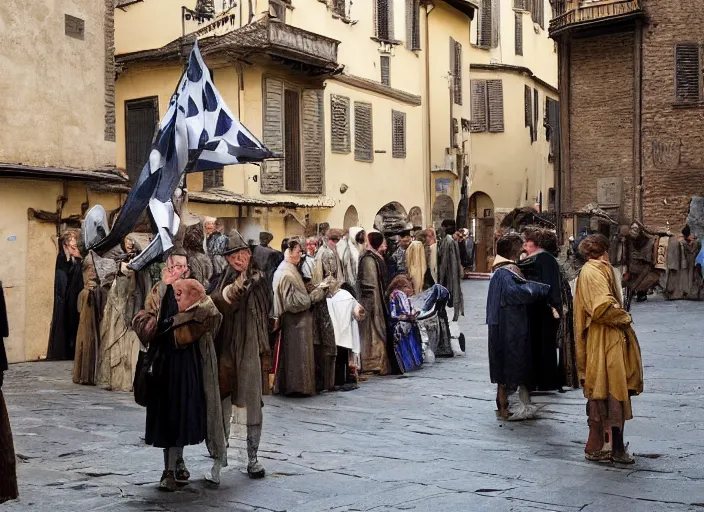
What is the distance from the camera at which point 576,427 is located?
1029 cm

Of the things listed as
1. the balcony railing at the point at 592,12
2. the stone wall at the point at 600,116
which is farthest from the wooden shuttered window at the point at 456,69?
the stone wall at the point at 600,116

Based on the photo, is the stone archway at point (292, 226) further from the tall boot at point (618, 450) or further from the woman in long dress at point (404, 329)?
the tall boot at point (618, 450)

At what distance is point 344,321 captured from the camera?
42.3 feet

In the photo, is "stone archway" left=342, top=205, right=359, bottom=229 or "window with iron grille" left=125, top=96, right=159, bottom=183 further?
"stone archway" left=342, top=205, right=359, bottom=229

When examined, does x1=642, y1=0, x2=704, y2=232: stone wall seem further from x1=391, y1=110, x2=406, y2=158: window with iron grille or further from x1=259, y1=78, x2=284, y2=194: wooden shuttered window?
x1=259, y1=78, x2=284, y2=194: wooden shuttered window

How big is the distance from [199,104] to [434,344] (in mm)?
4773

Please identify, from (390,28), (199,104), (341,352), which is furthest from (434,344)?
(390,28)

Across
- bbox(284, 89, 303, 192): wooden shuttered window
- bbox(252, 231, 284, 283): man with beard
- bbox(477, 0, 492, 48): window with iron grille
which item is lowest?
bbox(252, 231, 284, 283): man with beard

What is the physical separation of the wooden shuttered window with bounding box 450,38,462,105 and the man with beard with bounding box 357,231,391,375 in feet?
76.1

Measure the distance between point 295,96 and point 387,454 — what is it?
18.0 metres

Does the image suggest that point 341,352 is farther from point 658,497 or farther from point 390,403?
point 658,497

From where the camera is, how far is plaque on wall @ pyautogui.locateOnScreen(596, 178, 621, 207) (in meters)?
31.8

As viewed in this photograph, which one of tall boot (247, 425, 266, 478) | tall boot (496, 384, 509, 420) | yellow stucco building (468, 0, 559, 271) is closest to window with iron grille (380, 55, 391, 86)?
yellow stucco building (468, 0, 559, 271)

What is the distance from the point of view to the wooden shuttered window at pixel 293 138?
24797 millimetres
